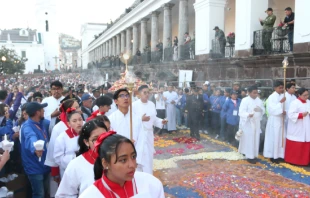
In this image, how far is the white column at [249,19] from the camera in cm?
1121

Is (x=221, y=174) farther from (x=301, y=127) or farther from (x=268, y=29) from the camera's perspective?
(x=268, y=29)

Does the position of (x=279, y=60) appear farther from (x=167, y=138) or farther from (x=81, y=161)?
(x=81, y=161)

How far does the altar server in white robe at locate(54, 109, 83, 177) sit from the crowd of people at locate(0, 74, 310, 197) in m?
0.01

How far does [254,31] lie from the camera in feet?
36.6

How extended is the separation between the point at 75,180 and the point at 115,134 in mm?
762

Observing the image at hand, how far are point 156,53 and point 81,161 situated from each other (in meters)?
18.0

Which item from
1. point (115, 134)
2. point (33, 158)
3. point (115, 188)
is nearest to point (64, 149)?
point (33, 158)

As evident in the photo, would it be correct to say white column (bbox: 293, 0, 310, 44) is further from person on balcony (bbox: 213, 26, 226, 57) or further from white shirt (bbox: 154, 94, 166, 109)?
white shirt (bbox: 154, 94, 166, 109)

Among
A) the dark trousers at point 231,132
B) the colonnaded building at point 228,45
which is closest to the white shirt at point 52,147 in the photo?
the dark trousers at point 231,132

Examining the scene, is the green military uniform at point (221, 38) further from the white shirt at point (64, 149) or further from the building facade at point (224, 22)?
the white shirt at point (64, 149)

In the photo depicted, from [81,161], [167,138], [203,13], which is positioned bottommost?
[167,138]

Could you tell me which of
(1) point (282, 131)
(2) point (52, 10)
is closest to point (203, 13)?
(1) point (282, 131)

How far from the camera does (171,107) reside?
1142 centimetres

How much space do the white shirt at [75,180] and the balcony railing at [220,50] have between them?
1201cm
